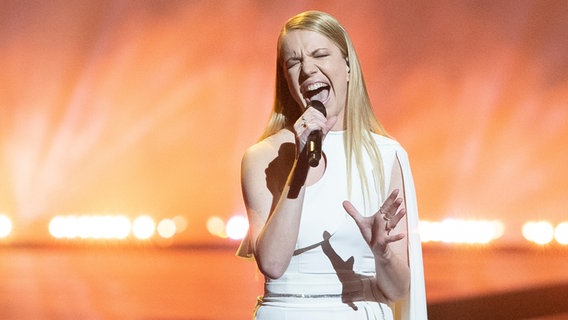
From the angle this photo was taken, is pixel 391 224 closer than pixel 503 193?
Yes

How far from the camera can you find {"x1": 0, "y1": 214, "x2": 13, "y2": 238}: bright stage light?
20.2 meters

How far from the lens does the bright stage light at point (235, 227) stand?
19.1 meters

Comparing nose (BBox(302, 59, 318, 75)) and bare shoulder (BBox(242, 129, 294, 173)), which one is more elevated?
nose (BBox(302, 59, 318, 75))

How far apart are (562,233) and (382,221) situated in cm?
1941

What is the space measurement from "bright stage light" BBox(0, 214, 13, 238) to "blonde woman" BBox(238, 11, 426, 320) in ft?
63.2

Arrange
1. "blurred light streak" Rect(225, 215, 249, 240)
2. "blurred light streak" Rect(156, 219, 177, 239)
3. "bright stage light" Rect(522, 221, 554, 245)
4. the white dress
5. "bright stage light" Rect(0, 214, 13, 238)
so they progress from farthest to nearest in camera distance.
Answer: "blurred light streak" Rect(156, 219, 177, 239) → "bright stage light" Rect(0, 214, 13, 238) → "bright stage light" Rect(522, 221, 554, 245) → "blurred light streak" Rect(225, 215, 249, 240) → the white dress

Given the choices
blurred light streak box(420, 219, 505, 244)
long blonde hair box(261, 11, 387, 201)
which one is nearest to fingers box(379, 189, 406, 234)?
long blonde hair box(261, 11, 387, 201)

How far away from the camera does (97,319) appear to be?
659 centimetres

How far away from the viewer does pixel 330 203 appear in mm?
1762

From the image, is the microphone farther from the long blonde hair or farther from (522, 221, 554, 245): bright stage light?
(522, 221, 554, 245): bright stage light

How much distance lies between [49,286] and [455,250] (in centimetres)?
1126

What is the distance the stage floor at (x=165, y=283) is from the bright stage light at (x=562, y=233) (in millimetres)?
3890

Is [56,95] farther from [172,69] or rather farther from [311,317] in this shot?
[311,317]

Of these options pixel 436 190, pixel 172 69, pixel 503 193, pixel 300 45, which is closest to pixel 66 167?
pixel 172 69
